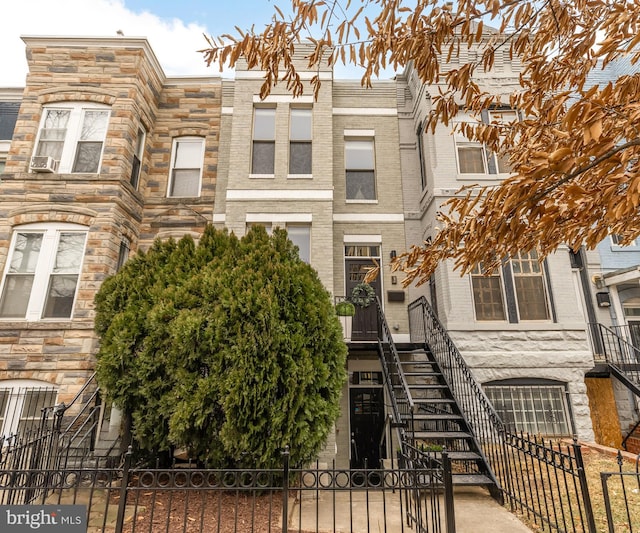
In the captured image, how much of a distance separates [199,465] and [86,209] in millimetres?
6280

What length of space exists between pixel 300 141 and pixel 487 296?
6305 mm

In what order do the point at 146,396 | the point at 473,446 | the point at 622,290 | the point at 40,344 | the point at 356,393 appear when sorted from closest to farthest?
1. the point at 146,396
2. the point at 473,446
3. the point at 40,344
4. the point at 356,393
5. the point at 622,290

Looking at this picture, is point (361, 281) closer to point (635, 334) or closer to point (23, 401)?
point (635, 334)

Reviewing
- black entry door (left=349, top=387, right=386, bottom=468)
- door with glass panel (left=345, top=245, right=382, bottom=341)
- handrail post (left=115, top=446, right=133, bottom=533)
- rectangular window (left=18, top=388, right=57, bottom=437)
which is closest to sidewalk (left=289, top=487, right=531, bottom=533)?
handrail post (left=115, top=446, right=133, bottom=533)

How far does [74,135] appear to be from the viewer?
948 centimetres

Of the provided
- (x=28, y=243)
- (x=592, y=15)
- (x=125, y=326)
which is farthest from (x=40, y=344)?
(x=592, y=15)

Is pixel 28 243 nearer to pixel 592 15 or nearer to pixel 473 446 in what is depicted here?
pixel 473 446

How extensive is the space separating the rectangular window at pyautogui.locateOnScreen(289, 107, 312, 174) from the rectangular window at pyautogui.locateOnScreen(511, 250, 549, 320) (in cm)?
582

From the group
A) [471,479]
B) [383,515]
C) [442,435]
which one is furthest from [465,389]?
[383,515]

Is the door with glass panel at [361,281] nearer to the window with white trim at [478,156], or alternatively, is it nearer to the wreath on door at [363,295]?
the wreath on door at [363,295]

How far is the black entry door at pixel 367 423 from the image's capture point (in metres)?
9.12

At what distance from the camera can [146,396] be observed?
538 cm

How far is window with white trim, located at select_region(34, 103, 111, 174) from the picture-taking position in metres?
9.40

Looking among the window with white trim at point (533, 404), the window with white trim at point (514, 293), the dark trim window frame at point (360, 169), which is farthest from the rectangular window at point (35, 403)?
the window with white trim at point (514, 293)
